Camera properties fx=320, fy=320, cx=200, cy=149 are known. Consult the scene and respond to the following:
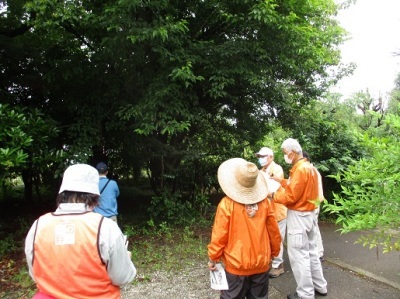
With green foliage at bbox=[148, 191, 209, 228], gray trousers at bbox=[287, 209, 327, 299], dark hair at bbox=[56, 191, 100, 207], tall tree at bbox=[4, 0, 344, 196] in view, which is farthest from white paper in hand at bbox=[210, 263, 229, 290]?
green foliage at bbox=[148, 191, 209, 228]

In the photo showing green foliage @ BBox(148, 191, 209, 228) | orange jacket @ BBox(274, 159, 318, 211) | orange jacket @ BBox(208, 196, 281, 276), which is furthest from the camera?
green foliage @ BBox(148, 191, 209, 228)

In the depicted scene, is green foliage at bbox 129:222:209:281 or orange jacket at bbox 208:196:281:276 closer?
orange jacket at bbox 208:196:281:276

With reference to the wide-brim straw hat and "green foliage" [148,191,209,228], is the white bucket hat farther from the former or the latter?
"green foliage" [148,191,209,228]

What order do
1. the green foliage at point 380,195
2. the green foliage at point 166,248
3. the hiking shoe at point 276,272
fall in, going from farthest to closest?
the green foliage at point 166,248 → the hiking shoe at point 276,272 → the green foliage at point 380,195

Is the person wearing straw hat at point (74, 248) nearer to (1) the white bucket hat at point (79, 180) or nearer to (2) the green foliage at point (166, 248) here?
(1) the white bucket hat at point (79, 180)

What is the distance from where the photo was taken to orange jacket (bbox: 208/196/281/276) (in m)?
2.69

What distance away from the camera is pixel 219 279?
9.04 feet

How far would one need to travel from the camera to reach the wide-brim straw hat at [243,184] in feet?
8.91

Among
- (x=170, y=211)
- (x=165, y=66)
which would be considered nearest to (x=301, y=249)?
(x=165, y=66)

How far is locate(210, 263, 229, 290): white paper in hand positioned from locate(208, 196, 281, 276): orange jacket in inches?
2.8

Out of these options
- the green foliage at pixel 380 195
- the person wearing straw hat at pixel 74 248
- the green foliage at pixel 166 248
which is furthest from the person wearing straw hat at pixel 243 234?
the green foliage at pixel 166 248

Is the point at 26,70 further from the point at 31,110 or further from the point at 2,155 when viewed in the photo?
the point at 2,155

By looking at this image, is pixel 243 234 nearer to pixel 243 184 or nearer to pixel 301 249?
pixel 243 184

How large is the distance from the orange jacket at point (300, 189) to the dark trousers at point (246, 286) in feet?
3.33
